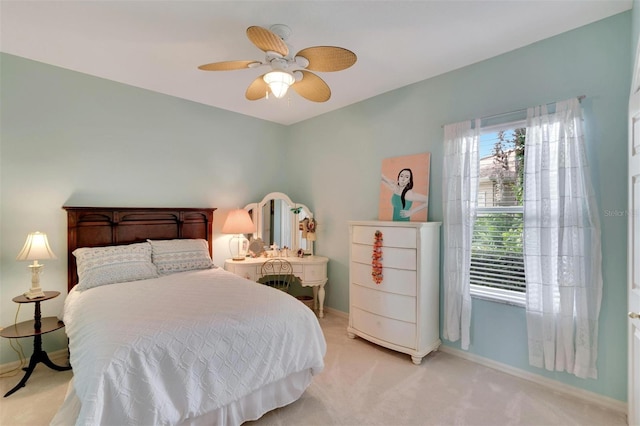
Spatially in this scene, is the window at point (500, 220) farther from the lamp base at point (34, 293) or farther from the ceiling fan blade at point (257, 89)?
the lamp base at point (34, 293)

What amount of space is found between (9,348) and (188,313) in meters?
2.08

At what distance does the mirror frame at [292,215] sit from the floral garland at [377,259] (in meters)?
1.39

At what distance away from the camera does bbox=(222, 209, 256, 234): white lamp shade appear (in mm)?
3717

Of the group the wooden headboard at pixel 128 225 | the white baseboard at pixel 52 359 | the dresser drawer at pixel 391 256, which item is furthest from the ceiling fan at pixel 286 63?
the white baseboard at pixel 52 359

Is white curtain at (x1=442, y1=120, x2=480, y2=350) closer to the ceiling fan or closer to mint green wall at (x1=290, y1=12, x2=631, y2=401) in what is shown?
mint green wall at (x1=290, y1=12, x2=631, y2=401)

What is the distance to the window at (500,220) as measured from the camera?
99.7 inches

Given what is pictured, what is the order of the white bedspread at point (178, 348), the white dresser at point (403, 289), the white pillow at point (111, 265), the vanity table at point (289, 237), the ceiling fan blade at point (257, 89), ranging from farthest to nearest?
1. the vanity table at point (289, 237)
2. the white dresser at point (403, 289)
3. the white pillow at point (111, 265)
4. the ceiling fan blade at point (257, 89)
5. the white bedspread at point (178, 348)

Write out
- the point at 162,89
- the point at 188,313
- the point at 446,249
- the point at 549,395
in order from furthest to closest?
the point at 162,89, the point at 446,249, the point at 549,395, the point at 188,313

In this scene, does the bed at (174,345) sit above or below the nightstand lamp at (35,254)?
below

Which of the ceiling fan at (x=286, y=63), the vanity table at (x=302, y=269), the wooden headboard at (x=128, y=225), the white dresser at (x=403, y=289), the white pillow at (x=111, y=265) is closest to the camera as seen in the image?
the ceiling fan at (x=286, y=63)

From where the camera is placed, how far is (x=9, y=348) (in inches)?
104

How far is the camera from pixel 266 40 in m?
1.81

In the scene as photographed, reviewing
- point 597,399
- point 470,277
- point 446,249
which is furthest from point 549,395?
point 446,249

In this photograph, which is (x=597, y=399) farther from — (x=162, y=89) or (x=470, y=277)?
(x=162, y=89)
